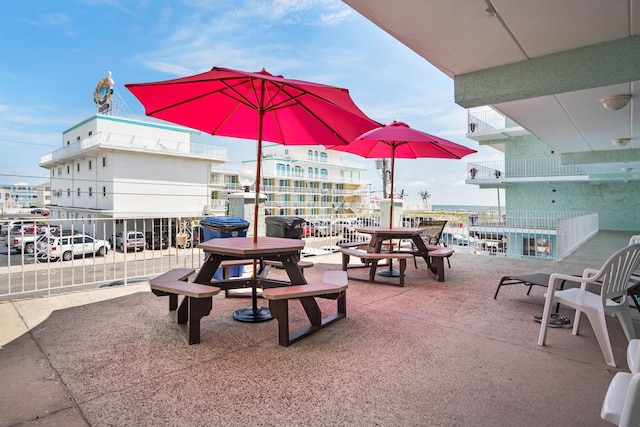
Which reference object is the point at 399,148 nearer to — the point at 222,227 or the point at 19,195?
the point at 222,227

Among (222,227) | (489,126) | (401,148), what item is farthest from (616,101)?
(489,126)

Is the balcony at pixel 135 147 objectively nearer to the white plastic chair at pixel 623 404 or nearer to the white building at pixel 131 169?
the white building at pixel 131 169

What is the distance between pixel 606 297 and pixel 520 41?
2265 mm

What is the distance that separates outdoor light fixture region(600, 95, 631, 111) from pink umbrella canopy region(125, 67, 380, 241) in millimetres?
3180

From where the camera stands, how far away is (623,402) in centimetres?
122

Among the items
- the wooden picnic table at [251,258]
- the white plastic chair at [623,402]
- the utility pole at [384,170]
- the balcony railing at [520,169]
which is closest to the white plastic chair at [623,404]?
the white plastic chair at [623,402]

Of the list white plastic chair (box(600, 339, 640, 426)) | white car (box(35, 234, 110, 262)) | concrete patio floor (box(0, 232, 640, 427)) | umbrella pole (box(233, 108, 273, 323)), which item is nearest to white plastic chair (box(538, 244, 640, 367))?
concrete patio floor (box(0, 232, 640, 427))

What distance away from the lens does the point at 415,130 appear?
5.18 meters

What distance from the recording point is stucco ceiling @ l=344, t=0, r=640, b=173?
2.54m

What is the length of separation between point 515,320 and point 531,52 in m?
2.62

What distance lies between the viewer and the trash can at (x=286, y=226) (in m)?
6.51

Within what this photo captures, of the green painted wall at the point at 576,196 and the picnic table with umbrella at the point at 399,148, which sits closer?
the picnic table with umbrella at the point at 399,148

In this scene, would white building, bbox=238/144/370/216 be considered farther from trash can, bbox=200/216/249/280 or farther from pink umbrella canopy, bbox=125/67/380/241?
pink umbrella canopy, bbox=125/67/380/241

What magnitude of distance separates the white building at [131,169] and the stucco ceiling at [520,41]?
22.7 m
